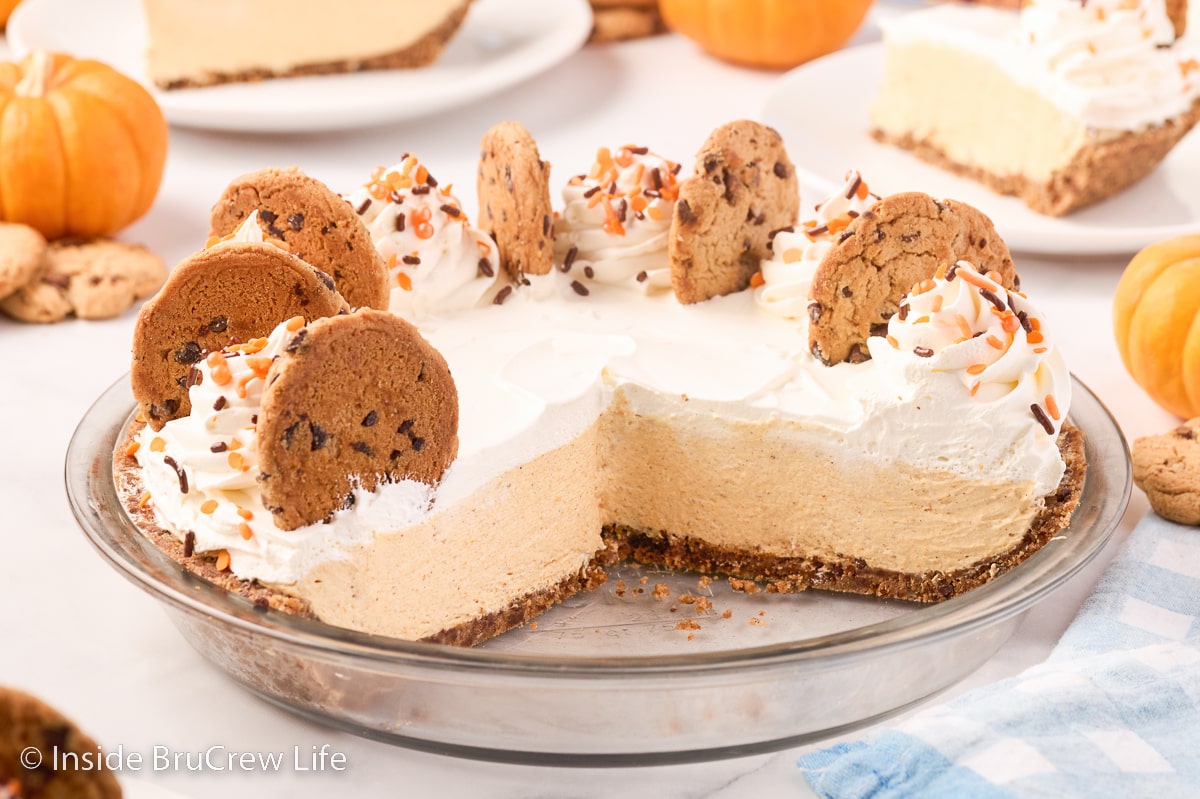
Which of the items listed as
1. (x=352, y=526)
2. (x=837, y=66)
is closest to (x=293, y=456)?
(x=352, y=526)

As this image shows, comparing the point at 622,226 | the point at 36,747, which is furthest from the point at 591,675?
the point at 622,226

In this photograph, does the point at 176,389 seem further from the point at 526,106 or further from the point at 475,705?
the point at 526,106

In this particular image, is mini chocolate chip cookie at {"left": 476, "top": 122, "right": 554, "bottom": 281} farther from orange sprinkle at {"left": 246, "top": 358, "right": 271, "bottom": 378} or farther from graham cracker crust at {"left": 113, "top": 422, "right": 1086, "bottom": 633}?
orange sprinkle at {"left": 246, "top": 358, "right": 271, "bottom": 378}

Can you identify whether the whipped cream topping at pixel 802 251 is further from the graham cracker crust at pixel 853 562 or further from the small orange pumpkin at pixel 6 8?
the small orange pumpkin at pixel 6 8

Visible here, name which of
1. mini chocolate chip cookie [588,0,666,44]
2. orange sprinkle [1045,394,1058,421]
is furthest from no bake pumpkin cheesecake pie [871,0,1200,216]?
orange sprinkle [1045,394,1058,421]

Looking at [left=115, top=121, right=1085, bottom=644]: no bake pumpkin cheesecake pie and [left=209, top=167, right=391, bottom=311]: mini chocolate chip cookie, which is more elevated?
[left=209, top=167, right=391, bottom=311]: mini chocolate chip cookie

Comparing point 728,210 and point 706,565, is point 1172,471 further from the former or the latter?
point 728,210
